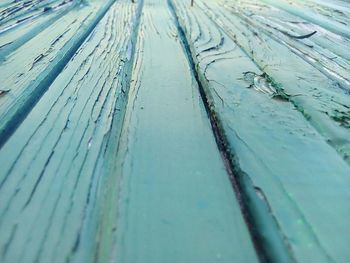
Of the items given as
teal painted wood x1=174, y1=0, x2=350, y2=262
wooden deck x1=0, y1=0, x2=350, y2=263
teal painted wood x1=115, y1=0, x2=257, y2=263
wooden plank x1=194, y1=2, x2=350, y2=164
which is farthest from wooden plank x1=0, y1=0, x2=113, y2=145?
wooden plank x1=194, y1=2, x2=350, y2=164

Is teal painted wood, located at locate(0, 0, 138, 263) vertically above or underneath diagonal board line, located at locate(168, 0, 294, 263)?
above

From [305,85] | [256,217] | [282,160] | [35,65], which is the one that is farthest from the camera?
[35,65]

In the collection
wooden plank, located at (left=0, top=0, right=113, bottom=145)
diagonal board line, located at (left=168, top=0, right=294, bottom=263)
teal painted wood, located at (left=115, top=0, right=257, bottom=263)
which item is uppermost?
wooden plank, located at (left=0, top=0, right=113, bottom=145)

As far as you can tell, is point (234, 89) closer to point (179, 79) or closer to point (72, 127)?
point (179, 79)

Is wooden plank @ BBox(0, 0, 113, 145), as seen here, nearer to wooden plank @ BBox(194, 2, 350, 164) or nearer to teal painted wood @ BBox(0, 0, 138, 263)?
teal painted wood @ BBox(0, 0, 138, 263)

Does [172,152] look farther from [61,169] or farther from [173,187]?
[61,169]

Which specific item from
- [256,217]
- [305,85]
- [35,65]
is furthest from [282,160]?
[35,65]

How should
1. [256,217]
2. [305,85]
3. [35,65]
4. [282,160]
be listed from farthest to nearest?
[35,65], [305,85], [282,160], [256,217]
